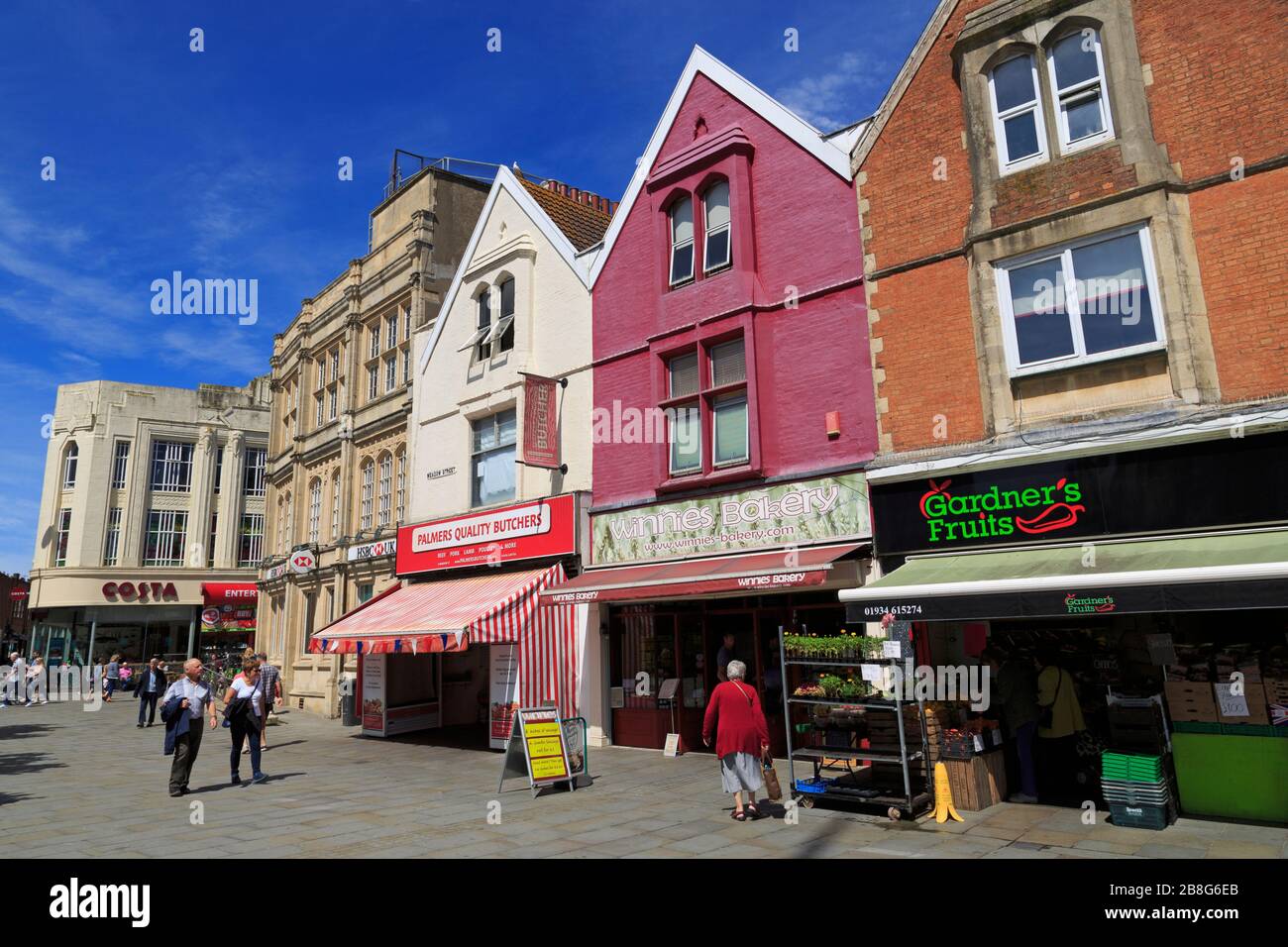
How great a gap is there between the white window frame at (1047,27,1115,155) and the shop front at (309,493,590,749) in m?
9.93

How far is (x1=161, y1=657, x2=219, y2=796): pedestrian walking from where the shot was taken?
11336 millimetres

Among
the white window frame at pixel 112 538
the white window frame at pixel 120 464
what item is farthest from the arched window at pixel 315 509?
the white window frame at pixel 120 464

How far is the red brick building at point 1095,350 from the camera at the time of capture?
892 centimetres

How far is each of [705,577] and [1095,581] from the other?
5585 mm

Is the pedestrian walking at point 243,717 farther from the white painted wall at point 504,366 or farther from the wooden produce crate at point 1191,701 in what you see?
the wooden produce crate at point 1191,701

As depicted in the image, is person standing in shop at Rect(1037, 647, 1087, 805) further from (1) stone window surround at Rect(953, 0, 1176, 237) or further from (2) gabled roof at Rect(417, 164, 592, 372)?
(2) gabled roof at Rect(417, 164, 592, 372)

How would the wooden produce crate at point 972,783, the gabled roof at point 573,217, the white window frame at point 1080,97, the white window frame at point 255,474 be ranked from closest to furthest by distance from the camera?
the wooden produce crate at point 972,783
the white window frame at point 1080,97
the gabled roof at point 573,217
the white window frame at point 255,474

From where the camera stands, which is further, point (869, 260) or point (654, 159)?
point (654, 159)

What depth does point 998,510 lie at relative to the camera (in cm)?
1064

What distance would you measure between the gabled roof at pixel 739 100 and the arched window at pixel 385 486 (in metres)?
9.83

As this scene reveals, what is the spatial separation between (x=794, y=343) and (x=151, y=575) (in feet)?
150

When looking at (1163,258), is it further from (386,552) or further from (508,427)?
(386,552)

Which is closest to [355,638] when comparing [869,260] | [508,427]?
[508,427]

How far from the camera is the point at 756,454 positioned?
13562mm
